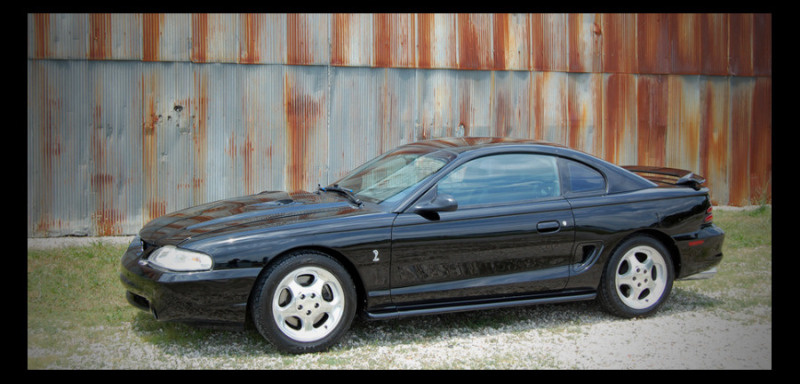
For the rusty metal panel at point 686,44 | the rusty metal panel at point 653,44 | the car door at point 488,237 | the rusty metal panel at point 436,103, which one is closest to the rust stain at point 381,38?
the rusty metal panel at point 436,103

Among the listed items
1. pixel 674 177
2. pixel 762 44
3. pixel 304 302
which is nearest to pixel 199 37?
pixel 304 302

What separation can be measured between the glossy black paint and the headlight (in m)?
0.04

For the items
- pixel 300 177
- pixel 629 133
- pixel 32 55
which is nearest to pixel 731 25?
pixel 629 133

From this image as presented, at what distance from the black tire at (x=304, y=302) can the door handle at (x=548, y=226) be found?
1.49 metres

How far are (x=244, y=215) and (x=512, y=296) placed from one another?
205cm

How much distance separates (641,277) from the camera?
5.38 metres

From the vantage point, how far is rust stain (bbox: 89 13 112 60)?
26.8ft

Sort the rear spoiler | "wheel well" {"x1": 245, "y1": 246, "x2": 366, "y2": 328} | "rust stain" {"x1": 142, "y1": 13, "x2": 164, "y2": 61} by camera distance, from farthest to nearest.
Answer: "rust stain" {"x1": 142, "y1": 13, "x2": 164, "y2": 61}
the rear spoiler
"wheel well" {"x1": 245, "y1": 246, "x2": 366, "y2": 328}

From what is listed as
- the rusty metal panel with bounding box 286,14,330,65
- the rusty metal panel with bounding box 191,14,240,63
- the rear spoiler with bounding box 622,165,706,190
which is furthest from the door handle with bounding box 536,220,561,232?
the rusty metal panel with bounding box 191,14,240,63

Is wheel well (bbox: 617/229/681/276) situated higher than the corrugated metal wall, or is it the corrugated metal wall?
the corrugated metal wall

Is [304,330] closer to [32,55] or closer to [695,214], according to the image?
[695,214]

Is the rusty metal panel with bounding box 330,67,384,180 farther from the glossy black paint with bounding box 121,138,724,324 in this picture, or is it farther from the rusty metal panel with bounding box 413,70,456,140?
the glossy black paint with bounding box 121,138,724,324

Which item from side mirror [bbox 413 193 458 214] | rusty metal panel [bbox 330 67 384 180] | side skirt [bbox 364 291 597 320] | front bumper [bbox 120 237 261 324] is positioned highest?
rusty metal panel [bbox 330 67 384 180]

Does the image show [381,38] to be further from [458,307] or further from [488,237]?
[458,307]
